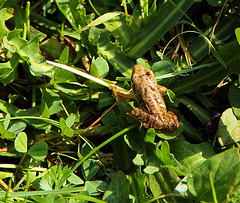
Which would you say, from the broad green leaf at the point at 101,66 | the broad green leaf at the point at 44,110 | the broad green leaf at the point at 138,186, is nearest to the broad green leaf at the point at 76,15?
the broad green leaf at the point at 101,66

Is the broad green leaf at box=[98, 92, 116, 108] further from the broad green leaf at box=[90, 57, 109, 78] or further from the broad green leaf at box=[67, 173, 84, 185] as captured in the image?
the broad green leaf at box=[67, 173, 84, 185]

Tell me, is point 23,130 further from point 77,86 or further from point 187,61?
point 187,61

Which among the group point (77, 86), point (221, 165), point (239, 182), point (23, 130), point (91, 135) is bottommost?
point (239, 182)

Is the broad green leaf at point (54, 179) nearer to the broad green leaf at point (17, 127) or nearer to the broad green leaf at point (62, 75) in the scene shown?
the broad green leaf at point (17, 127)

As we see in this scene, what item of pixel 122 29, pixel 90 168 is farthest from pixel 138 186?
pixel 122 29

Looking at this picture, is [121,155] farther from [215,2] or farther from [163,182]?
[215,2]

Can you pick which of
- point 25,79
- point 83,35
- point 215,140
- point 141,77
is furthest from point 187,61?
point 25,79

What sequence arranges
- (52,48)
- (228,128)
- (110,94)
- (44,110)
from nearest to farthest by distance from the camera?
(228,128) < (44,110) < (110,94) < (52,48)
